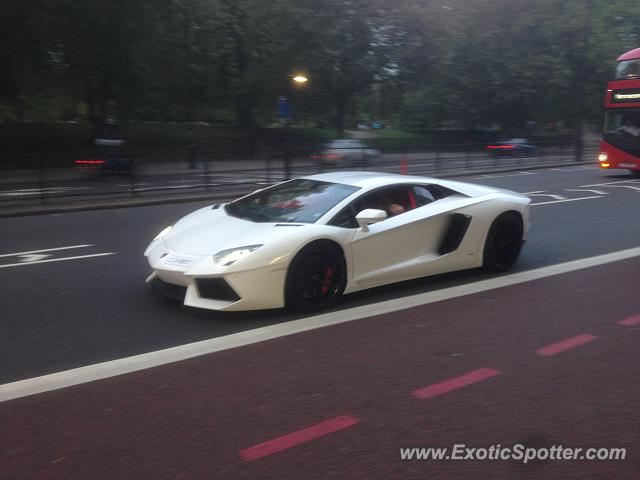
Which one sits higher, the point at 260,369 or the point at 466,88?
the point at 466,88

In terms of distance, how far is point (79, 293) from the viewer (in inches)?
280

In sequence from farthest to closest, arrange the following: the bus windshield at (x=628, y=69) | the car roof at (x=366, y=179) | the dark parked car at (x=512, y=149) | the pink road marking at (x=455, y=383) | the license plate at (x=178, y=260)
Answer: the dark parked car at (x=512, y=149) < the bus windshield at (x=628, y=69) < the car roof at (x=366, y=179) < the license plate at (x=178, y=260) < the pink road marking at (x=455, y=383)

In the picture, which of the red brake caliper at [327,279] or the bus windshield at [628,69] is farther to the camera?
the bus windshield at [628,69]

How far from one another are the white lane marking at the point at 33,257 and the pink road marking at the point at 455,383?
6.26 meters

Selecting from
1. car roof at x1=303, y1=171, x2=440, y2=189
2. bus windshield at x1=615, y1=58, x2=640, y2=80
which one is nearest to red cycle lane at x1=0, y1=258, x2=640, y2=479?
car roof at x1=303, y1=171, x2=440, y2=189

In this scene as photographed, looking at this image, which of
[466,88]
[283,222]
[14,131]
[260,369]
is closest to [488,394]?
[260,369]

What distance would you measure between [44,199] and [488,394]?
13.7m

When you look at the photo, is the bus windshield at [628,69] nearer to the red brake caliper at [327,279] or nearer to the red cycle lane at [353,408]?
the red cycle lane at [353,408]

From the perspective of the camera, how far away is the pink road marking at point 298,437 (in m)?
3.63

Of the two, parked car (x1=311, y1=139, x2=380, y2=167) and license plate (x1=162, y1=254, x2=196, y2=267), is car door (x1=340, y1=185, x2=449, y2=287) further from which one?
parked car (x1=311, y1=139, x2=380, y2=167)

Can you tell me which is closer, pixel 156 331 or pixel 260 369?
pixel 260 369

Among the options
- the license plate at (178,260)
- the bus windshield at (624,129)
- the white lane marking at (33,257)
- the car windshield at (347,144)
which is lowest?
the white lane marking at (33,257)

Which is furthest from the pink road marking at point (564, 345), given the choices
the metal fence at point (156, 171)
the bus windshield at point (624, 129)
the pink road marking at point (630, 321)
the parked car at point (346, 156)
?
the bus windshield at point (624, 129)

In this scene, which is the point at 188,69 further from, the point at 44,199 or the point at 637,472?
the point at 637,472
